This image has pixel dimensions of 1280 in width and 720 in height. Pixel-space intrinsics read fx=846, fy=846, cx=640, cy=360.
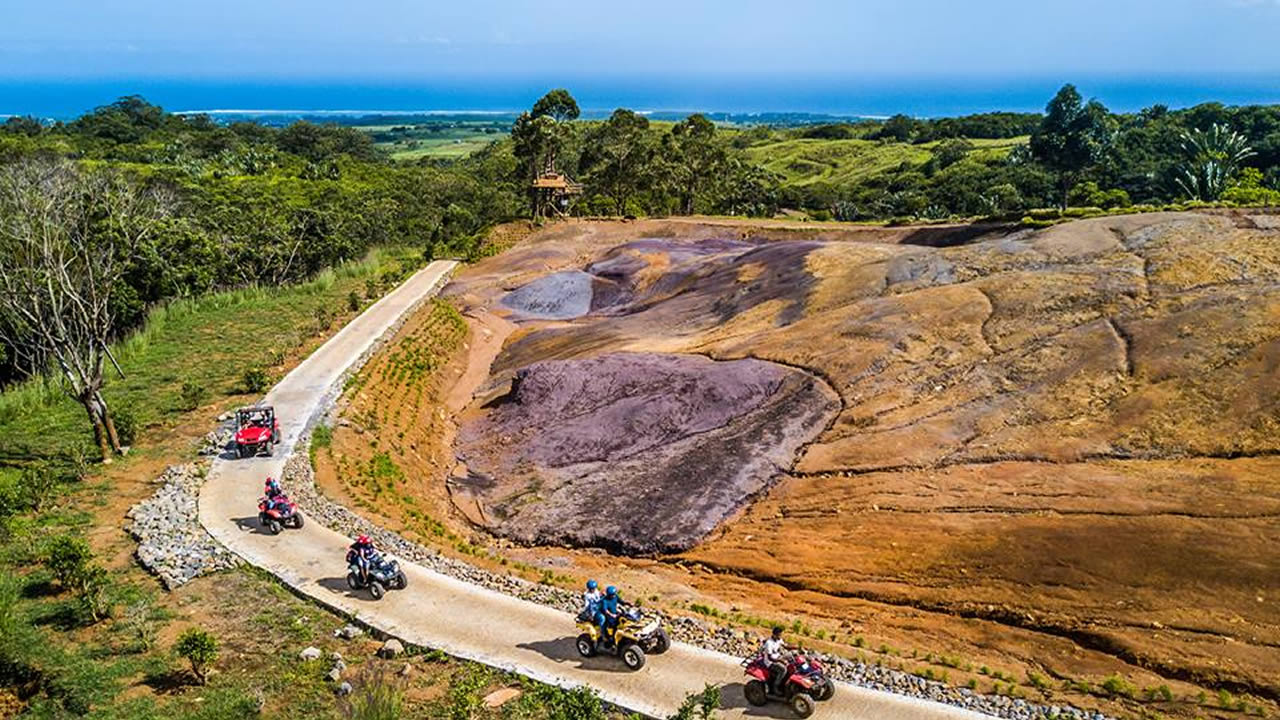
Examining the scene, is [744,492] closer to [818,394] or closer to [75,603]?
[818,394]

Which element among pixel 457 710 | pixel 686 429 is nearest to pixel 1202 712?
pixel 457 710

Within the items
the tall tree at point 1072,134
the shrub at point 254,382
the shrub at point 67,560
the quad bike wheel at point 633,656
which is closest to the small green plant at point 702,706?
the quad bike wheel at point 633,656

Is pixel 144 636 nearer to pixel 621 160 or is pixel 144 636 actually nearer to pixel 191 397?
pixel 191 397

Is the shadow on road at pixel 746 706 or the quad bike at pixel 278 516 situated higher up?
the quad bike at pixel 278 516

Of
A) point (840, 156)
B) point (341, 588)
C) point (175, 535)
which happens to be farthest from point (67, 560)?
point (840, 156)

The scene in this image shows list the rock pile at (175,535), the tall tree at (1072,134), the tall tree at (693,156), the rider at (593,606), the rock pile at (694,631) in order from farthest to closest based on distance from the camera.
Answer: the tall tree at (693,156), the tall tree at (1072,134), the rock pile at (175,535), the rider at (593,606), the rock pile at (694,631)

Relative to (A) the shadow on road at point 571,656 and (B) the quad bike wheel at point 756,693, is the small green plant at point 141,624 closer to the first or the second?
(A) the shadow on road at point 571,656

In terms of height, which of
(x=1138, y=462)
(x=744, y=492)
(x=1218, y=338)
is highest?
(x=1218, y=338)
